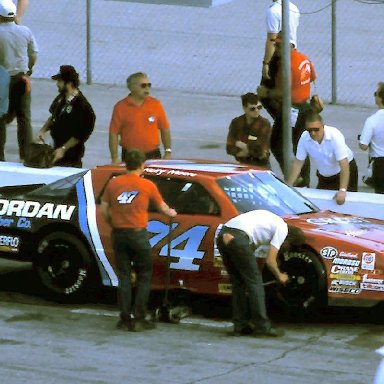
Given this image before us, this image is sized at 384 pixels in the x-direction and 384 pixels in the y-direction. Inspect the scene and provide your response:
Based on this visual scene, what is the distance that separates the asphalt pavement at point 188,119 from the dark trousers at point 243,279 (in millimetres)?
5618

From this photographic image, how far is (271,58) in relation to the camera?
18.3 m

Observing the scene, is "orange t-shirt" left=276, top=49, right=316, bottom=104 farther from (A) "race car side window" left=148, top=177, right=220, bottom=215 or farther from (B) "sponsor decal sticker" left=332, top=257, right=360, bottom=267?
(B) "sponsor decal sticker" left=332, top=257, right=360, bottom=267

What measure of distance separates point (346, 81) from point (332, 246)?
10.5m

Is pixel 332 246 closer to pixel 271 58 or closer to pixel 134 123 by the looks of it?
pixel 134 123

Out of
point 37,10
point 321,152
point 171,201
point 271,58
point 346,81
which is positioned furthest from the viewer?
point 37,10

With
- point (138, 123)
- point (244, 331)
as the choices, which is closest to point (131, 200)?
point (244, 331)

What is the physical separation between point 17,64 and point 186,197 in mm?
5296

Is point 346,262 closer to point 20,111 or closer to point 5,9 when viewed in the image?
point 20,111

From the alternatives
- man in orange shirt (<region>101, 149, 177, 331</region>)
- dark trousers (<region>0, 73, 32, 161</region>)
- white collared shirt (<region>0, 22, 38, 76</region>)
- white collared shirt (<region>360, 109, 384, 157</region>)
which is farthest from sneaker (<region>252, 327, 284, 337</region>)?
white collared shirt (<region>0, 22, 38, 76</region>)

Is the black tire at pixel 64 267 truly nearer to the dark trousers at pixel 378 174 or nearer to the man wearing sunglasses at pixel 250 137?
the man wearing sunglasses at pixel 250 137

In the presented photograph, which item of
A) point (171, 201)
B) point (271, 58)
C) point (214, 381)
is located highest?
point (271, 58)

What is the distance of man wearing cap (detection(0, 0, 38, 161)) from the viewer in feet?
61.6

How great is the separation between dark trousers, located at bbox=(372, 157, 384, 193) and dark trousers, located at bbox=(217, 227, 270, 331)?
3.60 metres

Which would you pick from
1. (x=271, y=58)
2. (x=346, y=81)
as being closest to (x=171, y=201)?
(x=271, y=58)
